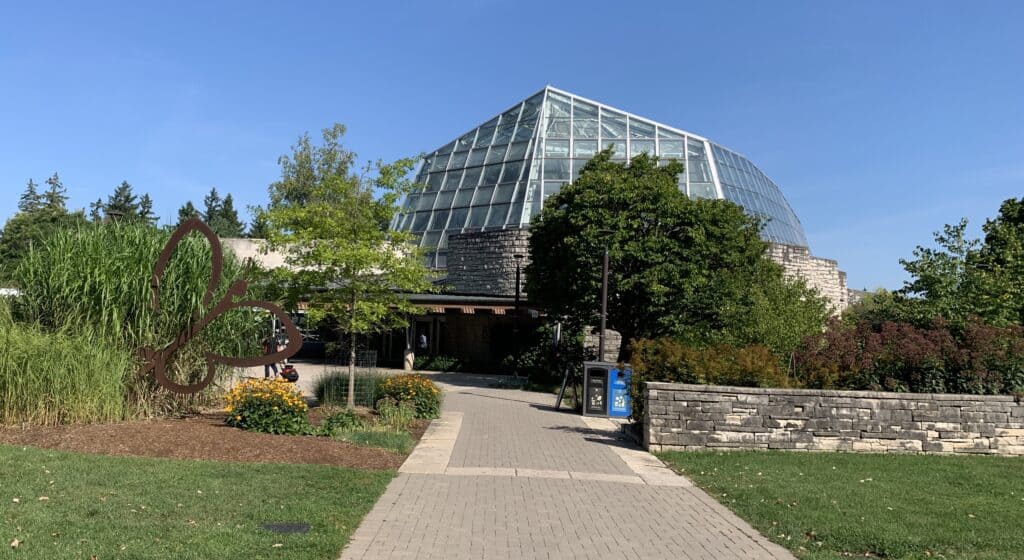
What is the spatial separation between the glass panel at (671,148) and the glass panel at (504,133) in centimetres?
870

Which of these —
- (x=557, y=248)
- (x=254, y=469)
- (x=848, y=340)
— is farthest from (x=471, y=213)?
(x=254, y=469)

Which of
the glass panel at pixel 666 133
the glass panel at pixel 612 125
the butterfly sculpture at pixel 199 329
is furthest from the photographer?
the glass panel at pixel 666 133

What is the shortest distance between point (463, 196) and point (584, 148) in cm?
708

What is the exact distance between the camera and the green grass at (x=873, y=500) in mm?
6734

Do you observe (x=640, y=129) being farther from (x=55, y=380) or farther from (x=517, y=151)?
(x=55, y=380)

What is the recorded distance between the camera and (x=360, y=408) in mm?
16281

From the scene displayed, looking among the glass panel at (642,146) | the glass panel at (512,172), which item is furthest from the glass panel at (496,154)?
the glass panel at (642,146)

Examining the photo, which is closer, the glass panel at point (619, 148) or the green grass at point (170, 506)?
the green grass at point (170, 506)

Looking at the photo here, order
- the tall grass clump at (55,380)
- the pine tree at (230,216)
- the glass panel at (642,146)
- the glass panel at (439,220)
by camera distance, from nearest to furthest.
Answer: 1. the tall grass clump at (55,380)
2. the glass panel at (642,146)
3. the glass panel at (439,220)
4. the pine tree at (230,216)

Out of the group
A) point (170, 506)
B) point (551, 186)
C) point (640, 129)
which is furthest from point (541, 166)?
point (170, 506)

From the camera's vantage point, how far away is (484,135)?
4781 centimetres

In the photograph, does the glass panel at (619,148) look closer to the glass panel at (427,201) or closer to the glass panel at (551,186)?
the glass panel at (551,186)

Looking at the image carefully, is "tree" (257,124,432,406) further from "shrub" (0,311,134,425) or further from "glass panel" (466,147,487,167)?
"glass panel" (466,147,487,167)

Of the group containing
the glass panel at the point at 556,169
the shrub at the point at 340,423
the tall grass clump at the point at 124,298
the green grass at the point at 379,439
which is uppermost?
the glass panel at the point at 556,169
